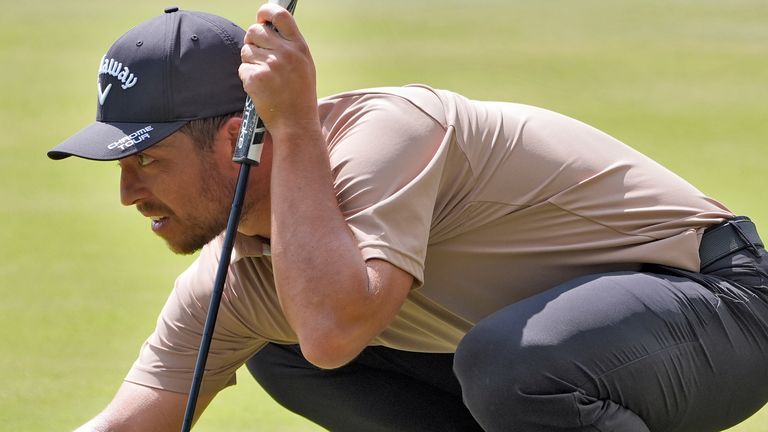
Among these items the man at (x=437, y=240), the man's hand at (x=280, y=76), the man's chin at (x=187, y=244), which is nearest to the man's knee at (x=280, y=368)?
Answer: the man at (x=437, y=240)

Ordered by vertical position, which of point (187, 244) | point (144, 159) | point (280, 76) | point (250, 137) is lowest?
point (187, 244)

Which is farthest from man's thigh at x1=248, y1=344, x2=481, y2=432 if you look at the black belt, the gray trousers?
the black belt

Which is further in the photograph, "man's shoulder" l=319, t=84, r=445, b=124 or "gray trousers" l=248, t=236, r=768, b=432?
"man's shoulder" l=319, t=84, r=445, b=124

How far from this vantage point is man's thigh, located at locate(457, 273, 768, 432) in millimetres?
1797

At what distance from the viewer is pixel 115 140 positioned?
1926mm

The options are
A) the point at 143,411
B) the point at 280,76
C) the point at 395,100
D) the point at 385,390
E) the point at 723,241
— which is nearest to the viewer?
the point at 280,76

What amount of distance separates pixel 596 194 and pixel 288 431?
1026mm

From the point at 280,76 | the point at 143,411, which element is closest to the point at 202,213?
the point at 280,76

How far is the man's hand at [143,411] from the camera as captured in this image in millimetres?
2174

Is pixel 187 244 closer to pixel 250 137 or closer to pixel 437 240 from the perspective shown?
pixel 250 137

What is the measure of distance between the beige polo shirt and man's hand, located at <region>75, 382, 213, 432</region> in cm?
26

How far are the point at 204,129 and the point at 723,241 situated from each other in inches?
33.4

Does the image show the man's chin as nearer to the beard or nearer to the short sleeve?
the beard

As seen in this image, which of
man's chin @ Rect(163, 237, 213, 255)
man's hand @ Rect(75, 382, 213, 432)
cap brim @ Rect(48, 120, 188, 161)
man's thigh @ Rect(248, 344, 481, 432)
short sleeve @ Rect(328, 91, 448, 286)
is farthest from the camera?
man's thigh @ Rect(248, 344, 481, 432)
